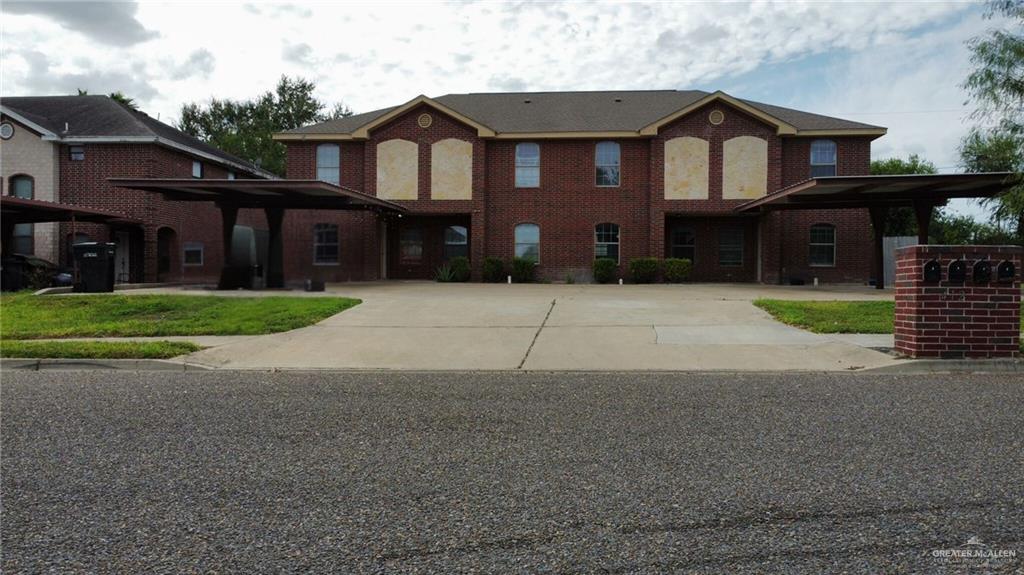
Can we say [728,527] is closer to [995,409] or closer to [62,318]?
[995,409]

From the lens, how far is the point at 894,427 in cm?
539

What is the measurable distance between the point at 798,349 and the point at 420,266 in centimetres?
1955

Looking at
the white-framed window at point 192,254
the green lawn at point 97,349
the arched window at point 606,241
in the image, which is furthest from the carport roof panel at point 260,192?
the green lawn at point 97,349

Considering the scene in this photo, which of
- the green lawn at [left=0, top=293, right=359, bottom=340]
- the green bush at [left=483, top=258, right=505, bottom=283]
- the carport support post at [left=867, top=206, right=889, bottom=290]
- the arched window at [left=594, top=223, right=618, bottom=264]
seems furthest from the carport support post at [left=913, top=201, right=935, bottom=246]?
the green lawn at [left=0, top=293, right=359, bottom=340]

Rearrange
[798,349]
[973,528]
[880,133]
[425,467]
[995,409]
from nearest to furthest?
[973,528] → [425,467] → [995,409] → [798,349] → [880,133]

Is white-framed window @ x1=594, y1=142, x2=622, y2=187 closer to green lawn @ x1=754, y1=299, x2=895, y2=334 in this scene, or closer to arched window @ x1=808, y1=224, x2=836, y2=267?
arched window @ x1=808, y1=224, x2=836, y2=267

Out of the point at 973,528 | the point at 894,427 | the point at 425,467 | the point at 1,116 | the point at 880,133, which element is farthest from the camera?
the point at 1,116

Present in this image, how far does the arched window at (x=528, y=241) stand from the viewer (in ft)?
87.8

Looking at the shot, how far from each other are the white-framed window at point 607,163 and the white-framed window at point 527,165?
7.49ft

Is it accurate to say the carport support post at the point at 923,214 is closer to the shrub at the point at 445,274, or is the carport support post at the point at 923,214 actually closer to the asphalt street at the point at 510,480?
the shrub at the point at 445,274

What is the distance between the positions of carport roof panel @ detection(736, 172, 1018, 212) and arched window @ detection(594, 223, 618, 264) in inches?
194

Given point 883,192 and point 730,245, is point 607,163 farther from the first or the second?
point 883,192

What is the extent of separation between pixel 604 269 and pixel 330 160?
1151cm

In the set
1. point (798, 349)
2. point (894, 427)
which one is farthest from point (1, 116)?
point (894, 427)
